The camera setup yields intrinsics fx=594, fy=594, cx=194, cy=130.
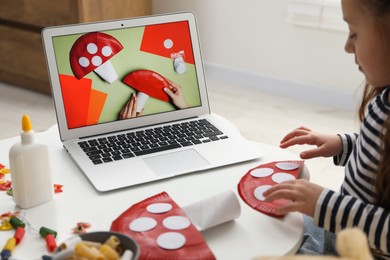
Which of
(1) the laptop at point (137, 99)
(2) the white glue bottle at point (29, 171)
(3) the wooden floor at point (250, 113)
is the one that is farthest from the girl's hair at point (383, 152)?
(3) the wooden floor at point (250, 113)

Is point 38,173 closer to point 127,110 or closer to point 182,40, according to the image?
point 127,110

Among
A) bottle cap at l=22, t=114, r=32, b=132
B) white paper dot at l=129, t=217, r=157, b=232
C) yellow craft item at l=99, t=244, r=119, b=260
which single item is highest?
bottle cap at l=22, t=114, r=32, b=132

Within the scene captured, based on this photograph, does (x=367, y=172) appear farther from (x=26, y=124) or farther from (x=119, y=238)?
(x=26, y=124)

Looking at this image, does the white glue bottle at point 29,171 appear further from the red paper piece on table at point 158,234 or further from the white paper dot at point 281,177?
the white paper dot at point 281,177

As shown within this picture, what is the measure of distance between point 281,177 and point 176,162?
19 centimetres

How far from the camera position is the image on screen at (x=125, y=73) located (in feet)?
3.79

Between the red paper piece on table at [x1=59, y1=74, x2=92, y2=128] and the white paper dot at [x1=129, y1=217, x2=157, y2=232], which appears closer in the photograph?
the white paper dot at [x1=129, y1=217, x2=157, y2=232]

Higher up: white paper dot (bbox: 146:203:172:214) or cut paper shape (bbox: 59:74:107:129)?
cut paper shape (bbox: 59:74:107:129)

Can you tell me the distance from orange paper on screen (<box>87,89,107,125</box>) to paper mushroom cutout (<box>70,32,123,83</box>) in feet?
0.11

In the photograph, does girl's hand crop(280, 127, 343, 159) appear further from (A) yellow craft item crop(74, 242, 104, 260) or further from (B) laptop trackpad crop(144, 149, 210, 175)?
(A) yellow craft item crop(74, 242, 104, 260)

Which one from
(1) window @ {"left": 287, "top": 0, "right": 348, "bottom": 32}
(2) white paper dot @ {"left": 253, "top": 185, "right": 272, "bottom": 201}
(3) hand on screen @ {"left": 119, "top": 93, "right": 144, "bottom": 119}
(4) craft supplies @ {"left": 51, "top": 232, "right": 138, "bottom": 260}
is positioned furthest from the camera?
(1) window @ {"left": 287, "top": 0, "right": 348, "bottom": 32}

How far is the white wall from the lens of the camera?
270 centimetres

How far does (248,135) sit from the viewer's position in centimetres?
244

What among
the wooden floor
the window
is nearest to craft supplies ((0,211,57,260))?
the wooden floor
